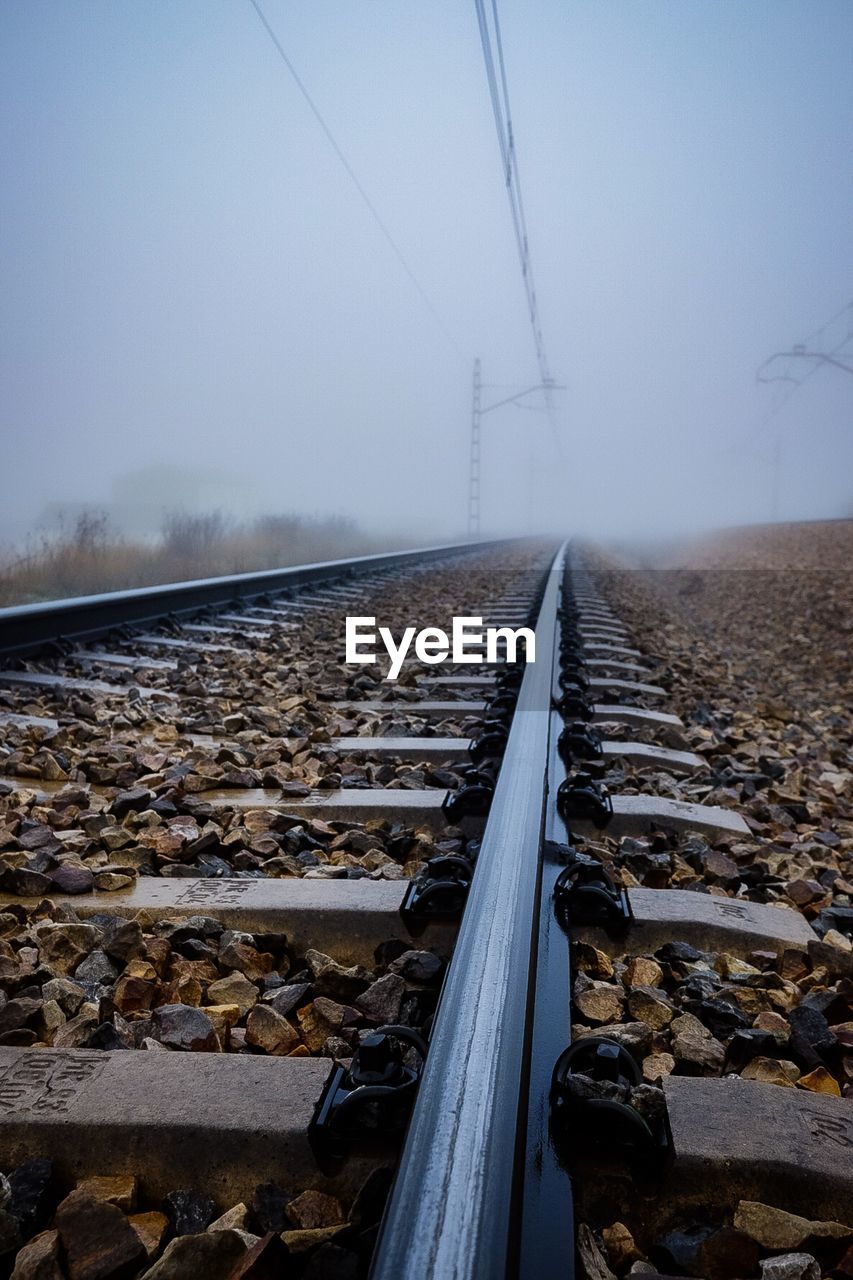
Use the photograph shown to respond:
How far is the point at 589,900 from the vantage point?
1809 millimetres

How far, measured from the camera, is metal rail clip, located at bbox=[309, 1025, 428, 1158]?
1150mm

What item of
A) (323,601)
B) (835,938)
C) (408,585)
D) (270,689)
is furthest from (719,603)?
(835,938)

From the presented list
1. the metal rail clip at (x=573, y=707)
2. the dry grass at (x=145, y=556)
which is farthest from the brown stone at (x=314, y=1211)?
the dry grass at (x=145, y=556)

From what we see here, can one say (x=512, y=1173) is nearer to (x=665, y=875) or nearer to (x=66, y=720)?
(x=665, y=875)

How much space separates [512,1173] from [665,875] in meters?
1.30

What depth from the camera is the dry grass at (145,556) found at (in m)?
8.55

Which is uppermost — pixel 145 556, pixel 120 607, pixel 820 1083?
pixel 145 556

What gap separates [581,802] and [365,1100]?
1364 mm

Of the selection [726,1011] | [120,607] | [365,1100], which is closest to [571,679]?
[726,1011]

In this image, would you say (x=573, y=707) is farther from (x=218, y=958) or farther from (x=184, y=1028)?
(x=184, y=1028)

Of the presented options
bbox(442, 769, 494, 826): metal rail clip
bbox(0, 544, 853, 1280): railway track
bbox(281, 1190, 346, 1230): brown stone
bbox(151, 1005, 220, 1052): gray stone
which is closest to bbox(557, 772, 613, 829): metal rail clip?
bbox(0, 544, 853, 1280): railway track

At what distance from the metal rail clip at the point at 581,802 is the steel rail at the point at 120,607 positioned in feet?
10.1

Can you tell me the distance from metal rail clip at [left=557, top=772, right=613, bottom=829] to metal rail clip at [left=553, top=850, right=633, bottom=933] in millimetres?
572

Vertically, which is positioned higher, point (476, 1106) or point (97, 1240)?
point (476, 1106)
